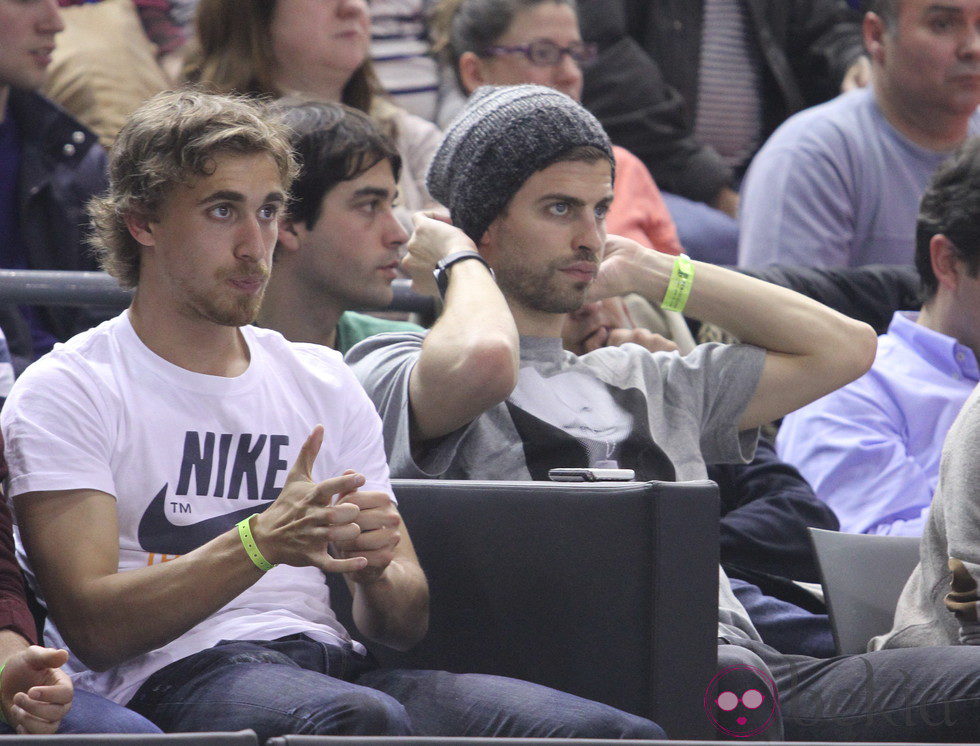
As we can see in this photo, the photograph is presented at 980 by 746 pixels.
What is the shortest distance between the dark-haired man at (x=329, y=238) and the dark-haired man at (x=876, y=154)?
1.38 metres

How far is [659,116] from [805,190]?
2.09 feet

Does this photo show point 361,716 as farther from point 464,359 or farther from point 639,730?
point 464,359

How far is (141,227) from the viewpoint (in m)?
2.18

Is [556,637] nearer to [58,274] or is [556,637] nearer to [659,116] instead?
[58,274]

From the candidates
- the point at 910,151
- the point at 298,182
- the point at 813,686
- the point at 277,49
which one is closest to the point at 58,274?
the point at 298,182

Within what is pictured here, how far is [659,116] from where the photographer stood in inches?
175

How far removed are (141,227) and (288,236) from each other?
839 millimetres

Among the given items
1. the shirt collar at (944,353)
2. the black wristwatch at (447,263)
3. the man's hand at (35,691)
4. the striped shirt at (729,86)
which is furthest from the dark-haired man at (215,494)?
the striped shirt at (729,86)

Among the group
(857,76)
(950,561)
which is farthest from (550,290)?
(857,76)

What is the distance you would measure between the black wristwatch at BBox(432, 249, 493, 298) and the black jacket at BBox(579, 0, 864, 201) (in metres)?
1.86

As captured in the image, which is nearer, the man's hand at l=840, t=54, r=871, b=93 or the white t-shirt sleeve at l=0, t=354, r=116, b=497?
the white t-shirt sleeve at l=0, t=354, r=116, b=497

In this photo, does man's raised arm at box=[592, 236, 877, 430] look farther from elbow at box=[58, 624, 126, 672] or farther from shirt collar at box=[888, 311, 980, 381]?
elbow at box=[58, 624, 126, 672]

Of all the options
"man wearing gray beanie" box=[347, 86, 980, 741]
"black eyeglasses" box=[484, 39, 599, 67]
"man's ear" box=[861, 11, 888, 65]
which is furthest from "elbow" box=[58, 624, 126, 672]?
"man's ear" box=[861, 11, 888, 65]

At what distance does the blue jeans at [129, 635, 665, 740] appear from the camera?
180 centimetres
